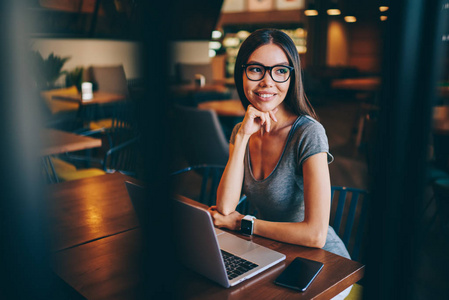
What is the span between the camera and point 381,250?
0.42 metres

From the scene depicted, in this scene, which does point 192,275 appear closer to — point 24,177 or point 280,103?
point 24,177

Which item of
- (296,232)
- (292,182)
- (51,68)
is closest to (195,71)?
(51,68)

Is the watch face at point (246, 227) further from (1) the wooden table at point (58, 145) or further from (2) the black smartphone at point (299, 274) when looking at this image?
(1) the wooden table at point (58, 145)

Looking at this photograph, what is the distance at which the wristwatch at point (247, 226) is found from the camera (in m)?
1.29

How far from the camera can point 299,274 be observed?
1.01m

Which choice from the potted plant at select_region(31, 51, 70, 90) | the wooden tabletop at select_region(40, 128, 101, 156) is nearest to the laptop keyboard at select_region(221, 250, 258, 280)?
the wooden tabletop at select_region(40, 128, 101, 156)

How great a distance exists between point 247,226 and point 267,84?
21.2 inches

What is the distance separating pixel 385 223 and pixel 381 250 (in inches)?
1.2

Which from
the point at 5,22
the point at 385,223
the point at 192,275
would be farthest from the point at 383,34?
the point at 192,275

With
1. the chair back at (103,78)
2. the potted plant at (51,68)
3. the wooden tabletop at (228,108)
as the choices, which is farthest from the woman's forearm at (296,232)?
the chair back at (103,78)

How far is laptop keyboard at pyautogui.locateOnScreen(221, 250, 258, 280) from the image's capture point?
1.02m

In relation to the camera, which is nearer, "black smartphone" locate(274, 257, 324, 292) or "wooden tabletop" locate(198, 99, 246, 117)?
"black smartphone" locate(274, 257, 324, 292)

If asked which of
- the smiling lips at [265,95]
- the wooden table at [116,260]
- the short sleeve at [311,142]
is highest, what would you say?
the smiling lips at [265,95]

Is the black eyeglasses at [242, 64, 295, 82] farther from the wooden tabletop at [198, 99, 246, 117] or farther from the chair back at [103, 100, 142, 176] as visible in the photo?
the wooden tabletop at [198, 99, 246, 117]
